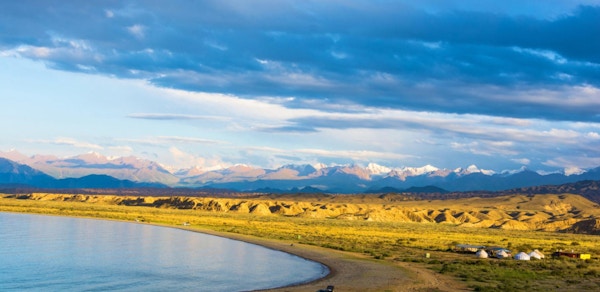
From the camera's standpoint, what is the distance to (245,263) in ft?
180

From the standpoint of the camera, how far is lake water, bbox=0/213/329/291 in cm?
4091

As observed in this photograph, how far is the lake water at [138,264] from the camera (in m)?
40.9

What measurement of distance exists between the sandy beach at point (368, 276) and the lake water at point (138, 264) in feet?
6.39

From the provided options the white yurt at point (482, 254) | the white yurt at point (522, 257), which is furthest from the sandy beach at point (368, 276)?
the white yurt at point (522, 257)

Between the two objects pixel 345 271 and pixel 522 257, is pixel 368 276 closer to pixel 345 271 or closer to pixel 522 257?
pixel 345 271

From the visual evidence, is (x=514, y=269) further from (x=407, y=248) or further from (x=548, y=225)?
(x=548, y=225)

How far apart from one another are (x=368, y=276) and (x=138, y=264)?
1799cm

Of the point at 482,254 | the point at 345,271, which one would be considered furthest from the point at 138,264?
the point at 482,254

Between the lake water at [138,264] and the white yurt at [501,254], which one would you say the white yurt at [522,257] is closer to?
the white yurt at [501,254]

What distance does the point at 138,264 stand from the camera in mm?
50812

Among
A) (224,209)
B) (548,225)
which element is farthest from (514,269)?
(224,209)

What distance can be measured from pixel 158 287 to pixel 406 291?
603 inches

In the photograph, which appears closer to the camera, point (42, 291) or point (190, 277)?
point (42, 291)

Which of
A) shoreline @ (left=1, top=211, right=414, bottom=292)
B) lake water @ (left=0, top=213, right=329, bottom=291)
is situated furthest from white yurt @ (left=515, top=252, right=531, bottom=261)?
lake water @ (left=0, top=213, right=329, bottom=291)
